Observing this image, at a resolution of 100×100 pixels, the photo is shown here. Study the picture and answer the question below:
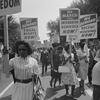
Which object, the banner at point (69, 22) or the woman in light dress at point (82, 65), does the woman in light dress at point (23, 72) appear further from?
the banner at point (69, 22)

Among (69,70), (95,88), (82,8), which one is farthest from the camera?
(82,8)

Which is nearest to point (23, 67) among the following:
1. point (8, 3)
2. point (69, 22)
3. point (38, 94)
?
point (38, 94)

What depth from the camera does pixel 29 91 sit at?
508 cm

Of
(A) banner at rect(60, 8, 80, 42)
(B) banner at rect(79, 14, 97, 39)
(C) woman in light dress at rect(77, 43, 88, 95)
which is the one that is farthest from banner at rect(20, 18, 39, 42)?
(C) woman in light dress at rect(77, 43, 88, 95)

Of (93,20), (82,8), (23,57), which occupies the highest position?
(82,8)

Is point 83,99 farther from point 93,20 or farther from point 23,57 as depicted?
point 93,20

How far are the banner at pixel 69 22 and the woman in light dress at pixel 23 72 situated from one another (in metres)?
6.86

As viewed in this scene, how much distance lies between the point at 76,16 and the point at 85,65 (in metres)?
2.57

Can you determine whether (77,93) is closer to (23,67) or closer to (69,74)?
(69,74)

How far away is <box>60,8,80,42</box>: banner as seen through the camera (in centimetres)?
1205

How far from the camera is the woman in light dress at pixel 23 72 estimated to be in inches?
198

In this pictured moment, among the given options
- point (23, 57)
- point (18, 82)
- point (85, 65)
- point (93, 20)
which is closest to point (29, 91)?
point (18, 82)

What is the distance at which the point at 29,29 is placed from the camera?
14656 millimetres

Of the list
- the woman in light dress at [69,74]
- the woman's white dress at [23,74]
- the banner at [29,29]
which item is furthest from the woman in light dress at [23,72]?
the banner at [29,29]
